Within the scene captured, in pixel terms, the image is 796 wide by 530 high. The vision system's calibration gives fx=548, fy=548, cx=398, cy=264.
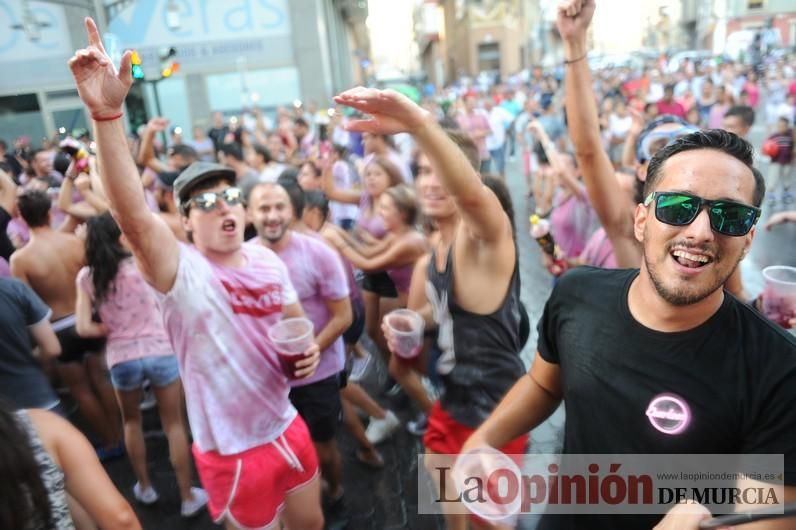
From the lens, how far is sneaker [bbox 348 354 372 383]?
4.71m

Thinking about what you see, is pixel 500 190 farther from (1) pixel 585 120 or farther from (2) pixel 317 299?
(2) pixel 317 299

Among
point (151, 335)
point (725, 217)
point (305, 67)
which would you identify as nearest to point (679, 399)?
point (725, 217)

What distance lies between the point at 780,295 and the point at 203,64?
1949 centimetres

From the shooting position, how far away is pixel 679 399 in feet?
4.70

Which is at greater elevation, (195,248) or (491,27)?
(491,27)

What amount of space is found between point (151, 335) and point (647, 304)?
3.03 metres

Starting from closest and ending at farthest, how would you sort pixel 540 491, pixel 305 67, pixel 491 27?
pixel 540 491 → pixel 305 67 → pixel 491 27

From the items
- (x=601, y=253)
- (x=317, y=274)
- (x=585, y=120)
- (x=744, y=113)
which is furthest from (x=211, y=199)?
(x=744, y=113)

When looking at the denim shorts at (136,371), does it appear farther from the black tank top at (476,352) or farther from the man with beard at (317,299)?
the black tank top at (476,352)

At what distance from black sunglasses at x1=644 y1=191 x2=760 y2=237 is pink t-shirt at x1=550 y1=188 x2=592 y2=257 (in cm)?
305

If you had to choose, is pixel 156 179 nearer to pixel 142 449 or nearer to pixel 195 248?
pixel 142 449

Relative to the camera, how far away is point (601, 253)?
301 centimetres

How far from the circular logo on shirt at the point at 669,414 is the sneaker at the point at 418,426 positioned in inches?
105

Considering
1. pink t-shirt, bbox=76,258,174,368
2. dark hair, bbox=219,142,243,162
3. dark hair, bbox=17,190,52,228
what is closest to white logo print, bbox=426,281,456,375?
pink t-shirt, bbox=76,258,174,368
